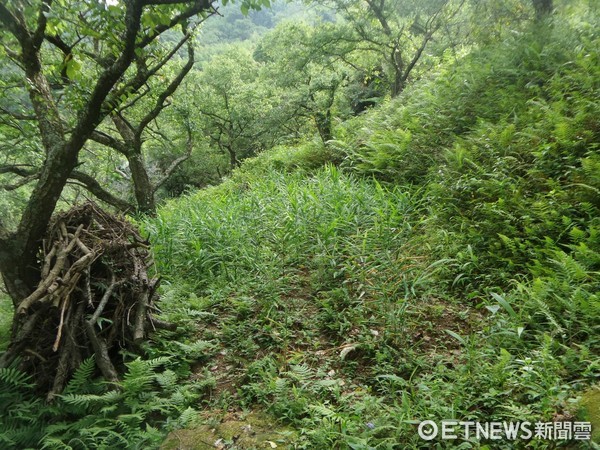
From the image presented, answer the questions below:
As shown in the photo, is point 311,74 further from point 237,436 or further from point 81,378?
point 237,436

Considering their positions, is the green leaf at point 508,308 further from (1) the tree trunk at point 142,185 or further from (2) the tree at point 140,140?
(1) the tree trunk at point 142,185

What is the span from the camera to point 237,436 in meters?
2.65

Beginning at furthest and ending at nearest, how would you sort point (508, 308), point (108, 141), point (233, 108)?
1. point (233, 108)
2. point (108, 141)
3. point (508, 308)

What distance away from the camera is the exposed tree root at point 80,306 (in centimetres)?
307

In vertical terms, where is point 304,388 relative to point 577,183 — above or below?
below

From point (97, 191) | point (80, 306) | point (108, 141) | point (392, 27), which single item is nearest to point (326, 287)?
point (80, 306)

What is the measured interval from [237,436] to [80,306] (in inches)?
71.2

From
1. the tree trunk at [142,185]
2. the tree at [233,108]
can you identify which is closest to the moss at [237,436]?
the tree trunk at [142,185]

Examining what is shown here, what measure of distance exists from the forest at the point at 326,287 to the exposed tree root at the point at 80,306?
21 mm

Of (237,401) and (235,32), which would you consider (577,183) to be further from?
(235,32)

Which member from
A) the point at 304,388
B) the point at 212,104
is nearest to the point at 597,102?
the point at 304,388

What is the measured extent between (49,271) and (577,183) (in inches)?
214

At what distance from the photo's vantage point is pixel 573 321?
2.92 metres

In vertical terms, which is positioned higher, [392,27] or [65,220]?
[392,27]
